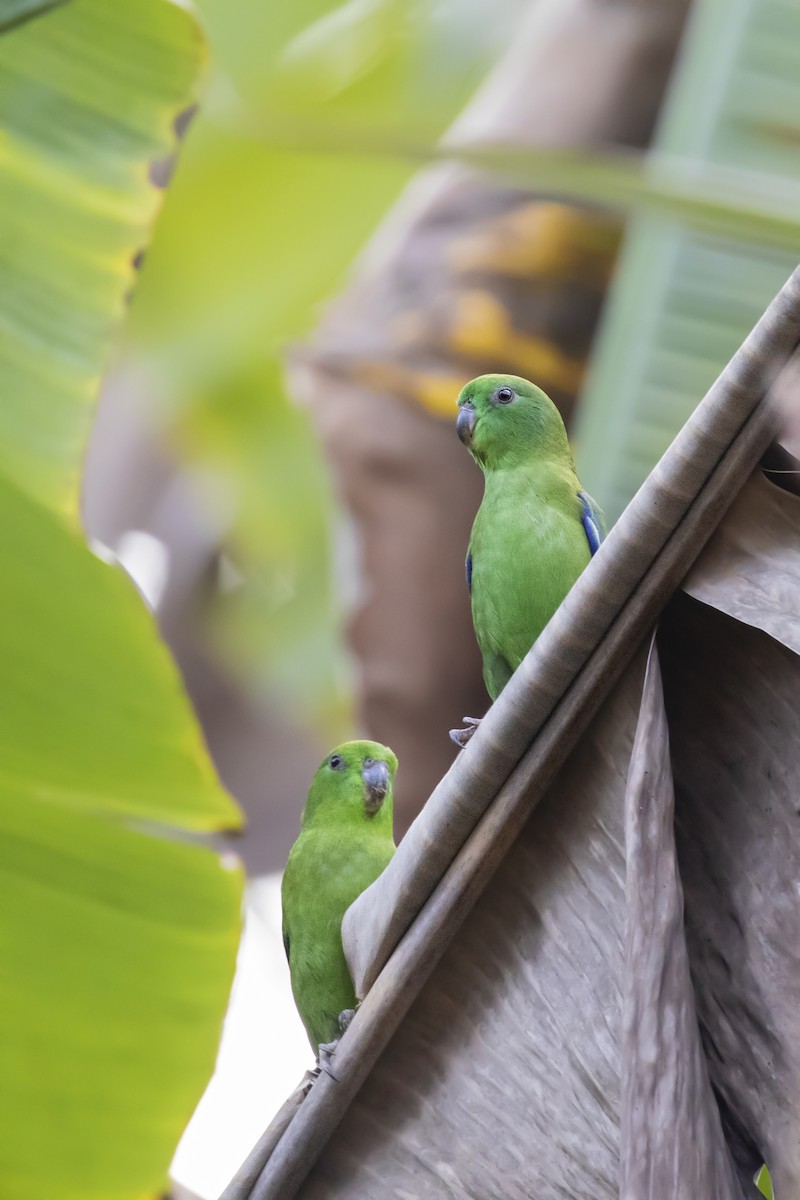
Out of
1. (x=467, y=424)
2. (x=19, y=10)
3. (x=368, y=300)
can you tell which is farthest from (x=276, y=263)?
(x=467, y=424)

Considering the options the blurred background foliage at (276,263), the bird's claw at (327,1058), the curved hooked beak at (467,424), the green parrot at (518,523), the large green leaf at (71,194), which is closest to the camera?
the bird's claw at (327,1058)

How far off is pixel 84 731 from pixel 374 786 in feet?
0.92

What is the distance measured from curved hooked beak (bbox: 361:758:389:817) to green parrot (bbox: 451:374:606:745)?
150 millimetres

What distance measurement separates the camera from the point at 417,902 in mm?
678

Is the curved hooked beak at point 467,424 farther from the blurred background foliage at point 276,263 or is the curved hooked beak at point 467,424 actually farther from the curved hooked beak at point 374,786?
the blurred background foliage at point 276,263

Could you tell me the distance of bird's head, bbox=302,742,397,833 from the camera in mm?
1160

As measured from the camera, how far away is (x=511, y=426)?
110 centimetres

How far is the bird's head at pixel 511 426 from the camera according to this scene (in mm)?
1093

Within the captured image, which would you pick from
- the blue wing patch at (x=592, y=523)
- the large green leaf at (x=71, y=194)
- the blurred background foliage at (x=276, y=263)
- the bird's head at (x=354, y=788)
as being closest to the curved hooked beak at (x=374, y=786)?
the bird's head at (x=354, y=788)

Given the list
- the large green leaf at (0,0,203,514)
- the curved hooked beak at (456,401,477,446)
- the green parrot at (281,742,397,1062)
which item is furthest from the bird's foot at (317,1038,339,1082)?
the large green leaf at (0,0,203,514)

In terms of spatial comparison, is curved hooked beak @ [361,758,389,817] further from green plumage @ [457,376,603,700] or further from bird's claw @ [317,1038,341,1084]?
bird's claw @ [317,1038,341,1084]

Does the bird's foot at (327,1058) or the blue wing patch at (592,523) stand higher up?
the blue wing patch at (592,523)

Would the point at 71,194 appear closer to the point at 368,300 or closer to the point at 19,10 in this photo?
the point at 19,10

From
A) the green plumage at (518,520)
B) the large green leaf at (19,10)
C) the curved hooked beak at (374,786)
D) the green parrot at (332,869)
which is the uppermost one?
the large green leaf at (19,10)
